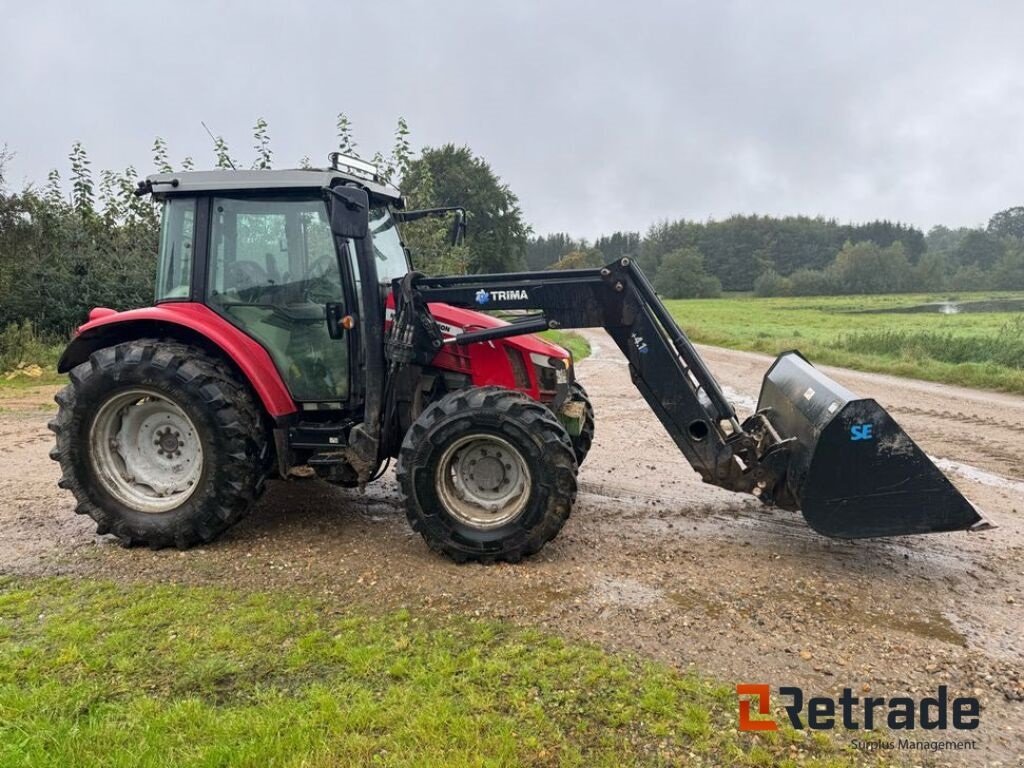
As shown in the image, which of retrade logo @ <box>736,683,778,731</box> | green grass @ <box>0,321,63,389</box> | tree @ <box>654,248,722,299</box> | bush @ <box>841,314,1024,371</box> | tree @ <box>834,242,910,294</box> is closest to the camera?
retrade logo @ <box>736,683,778,731</box>

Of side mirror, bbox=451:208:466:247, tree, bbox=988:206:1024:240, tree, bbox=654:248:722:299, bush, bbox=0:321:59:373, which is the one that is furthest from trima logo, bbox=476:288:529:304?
tree, bbox=988:206:1024:240

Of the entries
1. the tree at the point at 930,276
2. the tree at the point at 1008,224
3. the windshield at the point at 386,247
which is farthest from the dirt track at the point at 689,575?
the tree at the point at 1008,224

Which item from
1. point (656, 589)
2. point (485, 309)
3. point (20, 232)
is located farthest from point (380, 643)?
point (20, 232)

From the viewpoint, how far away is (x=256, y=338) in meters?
4.70

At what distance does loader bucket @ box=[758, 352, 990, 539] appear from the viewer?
3920 mm

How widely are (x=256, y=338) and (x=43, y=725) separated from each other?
104 inches

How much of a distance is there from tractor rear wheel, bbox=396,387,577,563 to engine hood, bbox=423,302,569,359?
0.57 meters

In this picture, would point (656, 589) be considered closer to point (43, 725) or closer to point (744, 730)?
point (744, 730)

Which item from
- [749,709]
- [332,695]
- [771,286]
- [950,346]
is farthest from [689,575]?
[771,286]

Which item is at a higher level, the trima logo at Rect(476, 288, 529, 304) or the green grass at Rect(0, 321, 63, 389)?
the trima logo at Rect(476, 288, 529, 304)

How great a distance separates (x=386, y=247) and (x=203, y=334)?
1.44m

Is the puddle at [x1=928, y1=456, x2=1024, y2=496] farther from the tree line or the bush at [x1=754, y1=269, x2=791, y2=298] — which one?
the bush at [x1=754, y1=269, x2=791, y2=298]

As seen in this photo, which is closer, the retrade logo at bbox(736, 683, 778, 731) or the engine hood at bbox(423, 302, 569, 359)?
the retrade logo at bbox(736, 683, 778, 731)

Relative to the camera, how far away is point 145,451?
4.78 m
